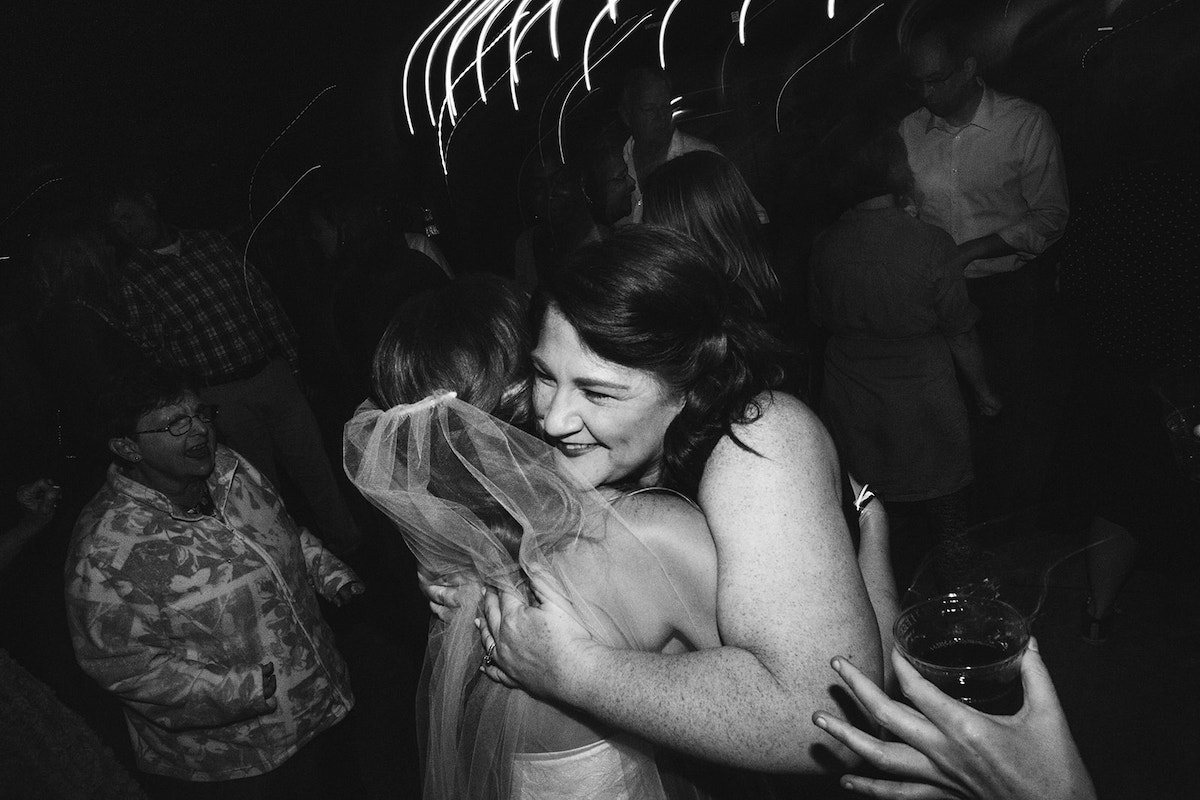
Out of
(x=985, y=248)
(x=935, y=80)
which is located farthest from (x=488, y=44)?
(x=985, y=248)

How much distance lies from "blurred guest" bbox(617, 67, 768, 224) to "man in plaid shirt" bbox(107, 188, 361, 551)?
1.83 metres

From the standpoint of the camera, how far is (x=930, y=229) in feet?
9.29

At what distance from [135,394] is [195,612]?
1.98ft

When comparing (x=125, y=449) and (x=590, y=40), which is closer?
(x=125, y=449)

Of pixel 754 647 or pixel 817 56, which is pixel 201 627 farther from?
pixel 817 56

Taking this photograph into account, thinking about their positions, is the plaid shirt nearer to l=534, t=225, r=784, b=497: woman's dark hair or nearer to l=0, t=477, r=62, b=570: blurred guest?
l=0, t=477, r=62, b=570: blurred guest

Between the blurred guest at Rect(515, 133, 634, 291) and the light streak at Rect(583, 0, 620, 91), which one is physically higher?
the light streak at Rect(583, 0, 620, 91)

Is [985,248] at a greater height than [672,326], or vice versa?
[672,326]

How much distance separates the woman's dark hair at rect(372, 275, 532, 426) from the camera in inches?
63.6

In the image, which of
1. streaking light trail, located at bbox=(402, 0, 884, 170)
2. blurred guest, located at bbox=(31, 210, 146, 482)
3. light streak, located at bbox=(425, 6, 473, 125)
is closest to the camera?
blurred guest, located at bbox=(31, 210, 146, 482)

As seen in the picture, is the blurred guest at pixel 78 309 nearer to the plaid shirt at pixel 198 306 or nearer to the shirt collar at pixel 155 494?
the plaid shirt at pixel 198 306

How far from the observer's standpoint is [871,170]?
279 centimetres

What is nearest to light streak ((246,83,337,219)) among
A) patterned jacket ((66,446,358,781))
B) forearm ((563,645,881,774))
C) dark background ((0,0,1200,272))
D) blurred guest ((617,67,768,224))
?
dark background ((0,0,1200,272))

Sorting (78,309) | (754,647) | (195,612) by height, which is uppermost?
(78,309)
